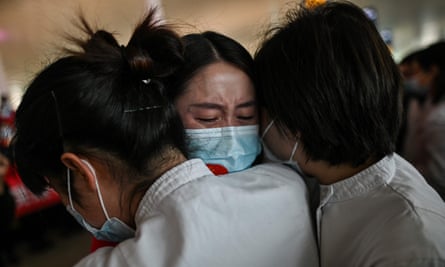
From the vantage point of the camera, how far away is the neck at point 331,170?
2.41ft

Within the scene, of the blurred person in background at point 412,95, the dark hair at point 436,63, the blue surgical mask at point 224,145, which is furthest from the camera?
the blurred person in background at point 412,95

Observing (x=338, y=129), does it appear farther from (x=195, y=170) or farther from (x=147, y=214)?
(x=147, y=214)

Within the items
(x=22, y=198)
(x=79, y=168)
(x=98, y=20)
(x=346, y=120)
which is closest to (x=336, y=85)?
(x=346, y=120)

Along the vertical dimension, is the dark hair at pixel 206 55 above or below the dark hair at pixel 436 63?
above

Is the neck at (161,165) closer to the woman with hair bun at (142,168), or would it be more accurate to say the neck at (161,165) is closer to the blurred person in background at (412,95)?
the woman with hair bun at (142,168)

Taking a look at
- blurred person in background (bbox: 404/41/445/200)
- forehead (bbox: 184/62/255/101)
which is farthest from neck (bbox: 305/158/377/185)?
blurred person in background (bbox: 404/41/445/200)

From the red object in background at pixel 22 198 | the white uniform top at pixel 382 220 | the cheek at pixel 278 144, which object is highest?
the cheek at pixel 278 144

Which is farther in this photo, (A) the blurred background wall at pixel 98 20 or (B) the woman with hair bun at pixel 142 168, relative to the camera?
(A) the blurred background wall at pixel 98 20

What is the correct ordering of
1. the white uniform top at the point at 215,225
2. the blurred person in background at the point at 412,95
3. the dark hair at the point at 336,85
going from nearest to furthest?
the white uniform top at the point at 215,225 < the dark hair at the point at 336,85 < the blurred person in background at the point at 412,95

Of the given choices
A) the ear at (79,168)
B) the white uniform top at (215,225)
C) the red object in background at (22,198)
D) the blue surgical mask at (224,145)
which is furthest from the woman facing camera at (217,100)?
the red object in background at (22,198)

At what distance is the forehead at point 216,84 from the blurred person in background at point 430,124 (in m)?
1.42

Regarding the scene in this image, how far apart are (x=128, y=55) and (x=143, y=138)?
7.1 inches

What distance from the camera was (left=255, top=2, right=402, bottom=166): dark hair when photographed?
2.17 feet

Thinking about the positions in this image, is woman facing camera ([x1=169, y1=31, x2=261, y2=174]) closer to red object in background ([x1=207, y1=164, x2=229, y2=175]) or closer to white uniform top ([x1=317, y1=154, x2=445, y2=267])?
red object in background ([x1=207, y1=164, x2=229, y2=175])
